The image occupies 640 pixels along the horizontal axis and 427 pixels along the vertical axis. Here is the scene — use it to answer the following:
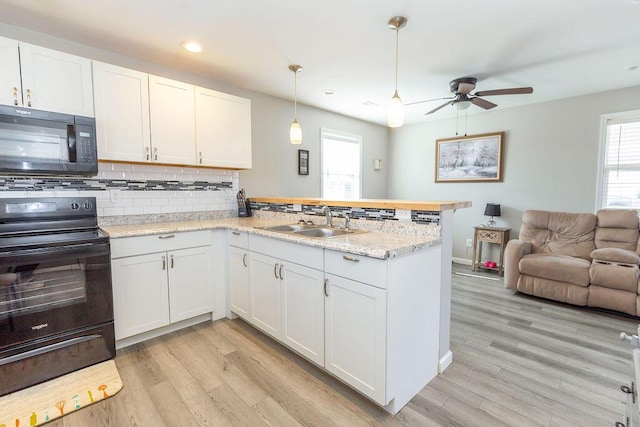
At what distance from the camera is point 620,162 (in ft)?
12.4

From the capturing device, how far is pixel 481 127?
15.7ft

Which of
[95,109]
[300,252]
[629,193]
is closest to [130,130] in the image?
[95,109]

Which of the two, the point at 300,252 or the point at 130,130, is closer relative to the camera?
the point at 300,252

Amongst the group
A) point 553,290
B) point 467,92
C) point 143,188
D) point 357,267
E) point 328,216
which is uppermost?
point 467,92

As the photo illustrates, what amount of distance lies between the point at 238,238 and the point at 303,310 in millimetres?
987

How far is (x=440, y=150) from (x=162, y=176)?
14.4ft

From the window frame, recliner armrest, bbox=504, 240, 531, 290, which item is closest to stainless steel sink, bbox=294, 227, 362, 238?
recliner armrest, bbox=504, 240, 531, 290

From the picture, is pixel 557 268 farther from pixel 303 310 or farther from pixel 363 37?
pixel 363 37

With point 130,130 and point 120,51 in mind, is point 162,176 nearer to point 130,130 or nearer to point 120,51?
point 130,130

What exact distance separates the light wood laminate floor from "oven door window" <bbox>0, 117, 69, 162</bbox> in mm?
1558

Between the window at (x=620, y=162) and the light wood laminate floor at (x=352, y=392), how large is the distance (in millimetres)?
1866

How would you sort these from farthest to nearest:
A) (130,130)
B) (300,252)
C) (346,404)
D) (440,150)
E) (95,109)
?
(440,150) → (130,130) → (95,109) → (300,252) → (346,404)

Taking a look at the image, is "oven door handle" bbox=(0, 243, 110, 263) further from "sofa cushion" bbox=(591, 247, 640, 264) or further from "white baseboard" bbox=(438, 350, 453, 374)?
"sofa cushion" bbox=(591, 247, 640, 264)

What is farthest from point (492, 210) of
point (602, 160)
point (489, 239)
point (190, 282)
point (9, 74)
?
point (9, 74)
